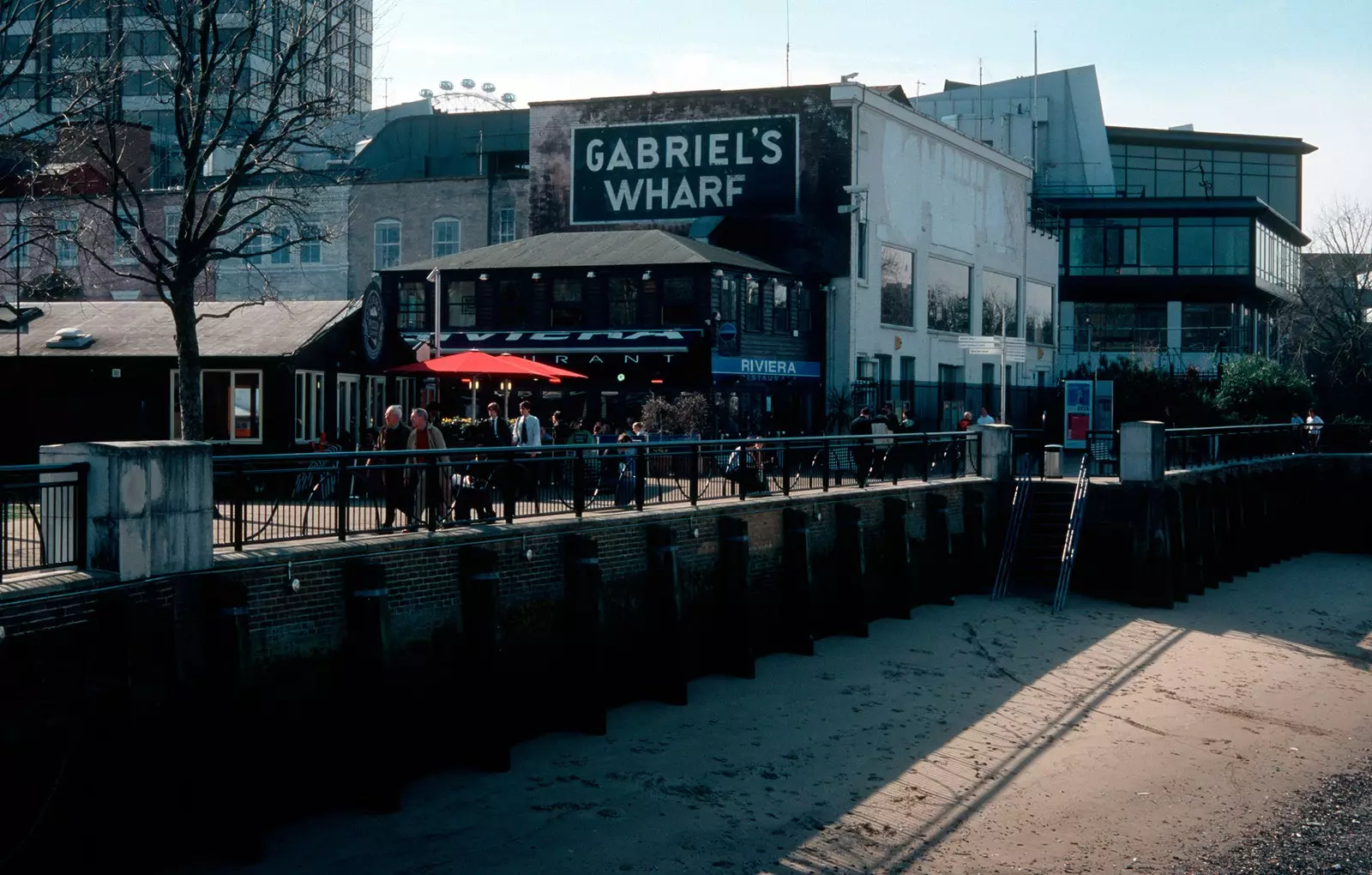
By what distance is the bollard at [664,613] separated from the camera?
18.6 metres

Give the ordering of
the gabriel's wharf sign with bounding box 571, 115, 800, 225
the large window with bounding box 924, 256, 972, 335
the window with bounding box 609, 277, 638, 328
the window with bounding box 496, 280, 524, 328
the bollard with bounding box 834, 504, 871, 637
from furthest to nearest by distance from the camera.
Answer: the large window with bounding box 924, 256, 972, 335, the gabriel's wharf sign with bounding box 571, 115, 800, 225, the window with bounding box 496, 280, 524, 328, the window with bounding box 609, 277, 638, 328, the bollard with bounding box 834, 504, 871, 637

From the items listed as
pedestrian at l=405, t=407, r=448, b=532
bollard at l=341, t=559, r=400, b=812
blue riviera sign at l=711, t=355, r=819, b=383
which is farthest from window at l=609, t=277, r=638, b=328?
bollard at l=341, t=559, r=400, b=812

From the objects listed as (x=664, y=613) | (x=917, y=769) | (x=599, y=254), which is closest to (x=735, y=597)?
(x=664, y=613)

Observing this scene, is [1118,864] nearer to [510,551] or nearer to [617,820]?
[617,820]

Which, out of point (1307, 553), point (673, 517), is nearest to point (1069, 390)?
point (1307, 553)

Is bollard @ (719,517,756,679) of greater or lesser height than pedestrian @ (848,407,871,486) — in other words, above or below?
below

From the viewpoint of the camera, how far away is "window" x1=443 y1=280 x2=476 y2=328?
3878 cm

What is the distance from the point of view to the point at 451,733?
51.8 feet

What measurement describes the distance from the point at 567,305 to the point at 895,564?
15.4 m

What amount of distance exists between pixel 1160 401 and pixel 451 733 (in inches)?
1359

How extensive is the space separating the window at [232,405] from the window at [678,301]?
11233 millimetres

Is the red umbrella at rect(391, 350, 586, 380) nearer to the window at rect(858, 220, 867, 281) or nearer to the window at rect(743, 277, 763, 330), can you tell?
the window at rect(743, 277, 763, 330)

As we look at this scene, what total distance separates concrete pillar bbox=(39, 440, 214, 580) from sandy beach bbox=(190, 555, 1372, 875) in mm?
2779

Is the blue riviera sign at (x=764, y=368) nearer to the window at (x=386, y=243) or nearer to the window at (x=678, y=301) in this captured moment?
the window at (x=678, y=301)
